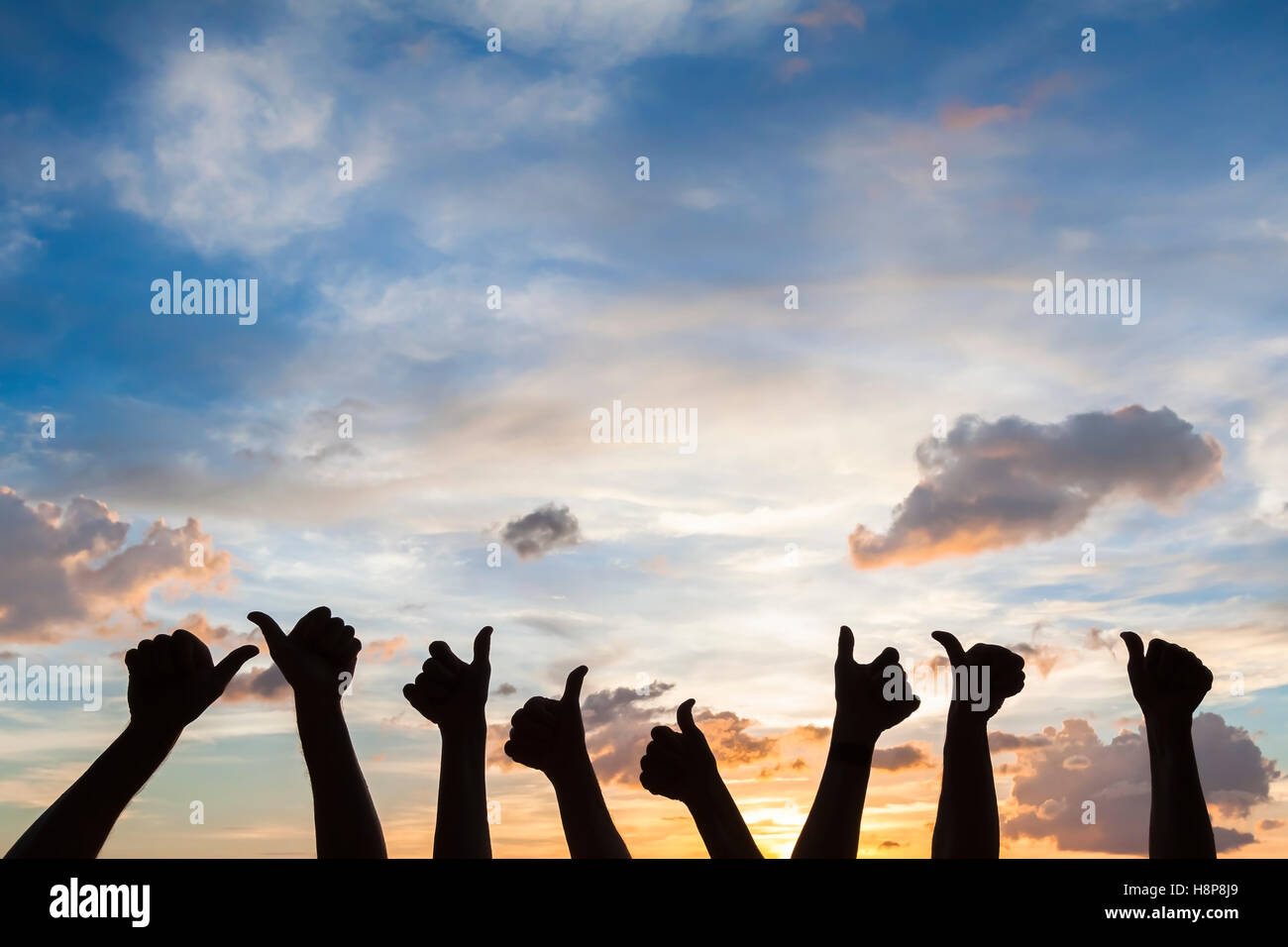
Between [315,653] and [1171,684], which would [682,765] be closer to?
[315,653]

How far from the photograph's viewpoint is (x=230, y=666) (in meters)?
5.52

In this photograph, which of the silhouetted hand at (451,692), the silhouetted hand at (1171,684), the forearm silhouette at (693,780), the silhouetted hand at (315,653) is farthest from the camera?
the forearm silhouette at (693,780)

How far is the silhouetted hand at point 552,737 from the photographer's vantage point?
5.60 metres

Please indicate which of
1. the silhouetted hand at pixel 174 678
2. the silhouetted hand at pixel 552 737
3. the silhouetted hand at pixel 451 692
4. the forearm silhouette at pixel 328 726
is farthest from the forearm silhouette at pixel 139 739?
the silhouetted hand at pixel 552 737

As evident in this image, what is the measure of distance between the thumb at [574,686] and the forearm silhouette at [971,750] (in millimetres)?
2111

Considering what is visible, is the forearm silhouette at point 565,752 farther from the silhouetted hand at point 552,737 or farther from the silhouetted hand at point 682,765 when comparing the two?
the silhouetted hand at point 682,765

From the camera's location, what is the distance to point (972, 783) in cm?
465

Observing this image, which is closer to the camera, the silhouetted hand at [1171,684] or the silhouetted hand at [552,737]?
the silhouetted hand at [1171,684]

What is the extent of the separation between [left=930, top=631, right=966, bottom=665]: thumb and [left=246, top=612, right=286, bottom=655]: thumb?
3.69 m

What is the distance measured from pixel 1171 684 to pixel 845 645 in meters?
1.70

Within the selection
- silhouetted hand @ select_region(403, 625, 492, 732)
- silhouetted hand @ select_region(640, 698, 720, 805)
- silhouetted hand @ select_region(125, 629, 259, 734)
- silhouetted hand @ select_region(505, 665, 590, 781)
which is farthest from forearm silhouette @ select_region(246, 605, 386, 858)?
silhouetted hand @ select_region(640, 698, 720, 805)

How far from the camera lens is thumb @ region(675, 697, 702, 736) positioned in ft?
19.5
